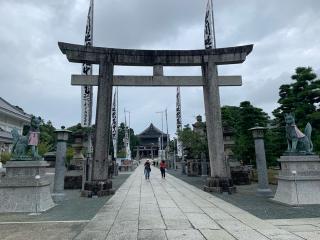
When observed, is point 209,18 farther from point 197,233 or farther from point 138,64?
point 197,233

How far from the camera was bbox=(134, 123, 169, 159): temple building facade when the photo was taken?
289ft

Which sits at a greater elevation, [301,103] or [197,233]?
[301,103]

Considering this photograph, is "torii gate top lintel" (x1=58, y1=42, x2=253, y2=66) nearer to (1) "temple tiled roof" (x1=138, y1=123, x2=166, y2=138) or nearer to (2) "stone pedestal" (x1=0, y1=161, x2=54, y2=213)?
(2) "stone pedestal" (x1=0, y1=161, x2=54, y2=213)

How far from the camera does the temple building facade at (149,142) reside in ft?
289

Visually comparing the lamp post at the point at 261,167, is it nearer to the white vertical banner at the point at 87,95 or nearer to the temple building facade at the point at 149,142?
the white vertical banner at the point at 87,95

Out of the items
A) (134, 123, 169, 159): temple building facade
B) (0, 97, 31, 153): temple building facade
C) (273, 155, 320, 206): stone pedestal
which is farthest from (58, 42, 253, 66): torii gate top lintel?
(134, 123, 169, 159): temple building facade

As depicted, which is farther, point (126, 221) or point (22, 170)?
point (22, 170)

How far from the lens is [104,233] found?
6.27 metres

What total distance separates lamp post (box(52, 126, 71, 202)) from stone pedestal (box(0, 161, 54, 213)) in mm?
2305

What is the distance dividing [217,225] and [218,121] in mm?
7784

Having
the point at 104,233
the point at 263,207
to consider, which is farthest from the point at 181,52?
the point at 104,233

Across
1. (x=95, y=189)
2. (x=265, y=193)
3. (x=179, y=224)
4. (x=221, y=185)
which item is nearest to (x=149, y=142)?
(x=221, y=185)

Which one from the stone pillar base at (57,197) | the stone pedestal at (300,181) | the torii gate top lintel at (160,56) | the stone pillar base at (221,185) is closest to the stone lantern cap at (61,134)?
the stone pillar base at (57,197)

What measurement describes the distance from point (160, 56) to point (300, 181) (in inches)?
339
